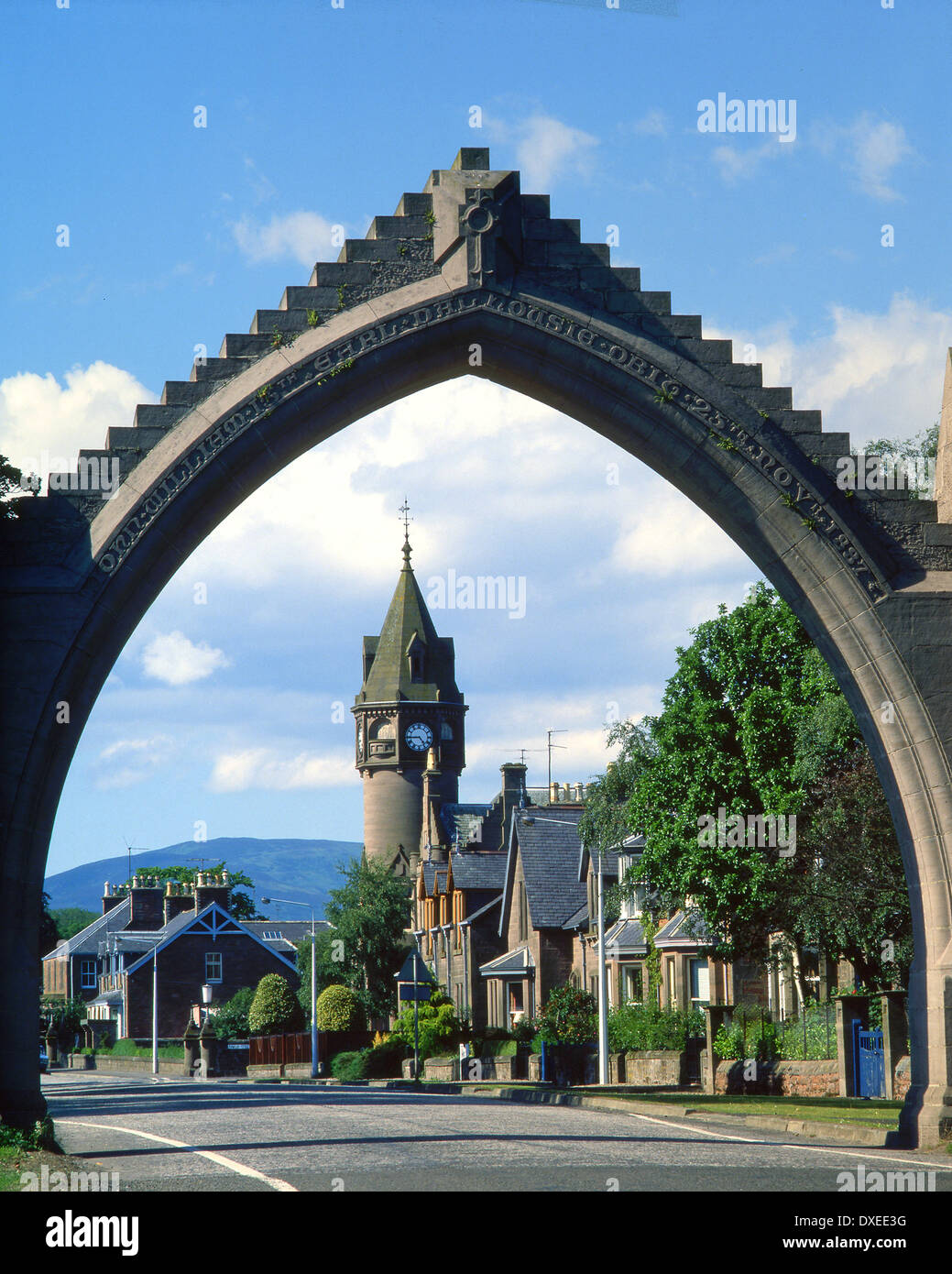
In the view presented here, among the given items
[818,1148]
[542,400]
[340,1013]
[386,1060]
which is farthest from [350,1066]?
[818,1148]

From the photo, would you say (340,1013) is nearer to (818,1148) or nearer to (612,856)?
(612,856)

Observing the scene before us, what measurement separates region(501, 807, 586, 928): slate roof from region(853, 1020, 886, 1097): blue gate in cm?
3329

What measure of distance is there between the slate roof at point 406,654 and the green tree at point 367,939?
3237 centimetres

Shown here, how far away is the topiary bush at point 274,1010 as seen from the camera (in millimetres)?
70062

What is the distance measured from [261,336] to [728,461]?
5.47 m

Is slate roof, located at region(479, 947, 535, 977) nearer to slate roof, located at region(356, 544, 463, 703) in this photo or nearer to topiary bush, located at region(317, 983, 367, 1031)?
topiary bush, located at region(317, 983, 367, 1031)

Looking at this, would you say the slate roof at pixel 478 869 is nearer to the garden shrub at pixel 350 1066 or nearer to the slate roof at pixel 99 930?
the garden shrub at pixel 350 1066

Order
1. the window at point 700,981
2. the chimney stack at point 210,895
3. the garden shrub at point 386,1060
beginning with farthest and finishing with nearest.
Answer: the chimney stack at point 210,895 < the garden shrub at point 386,1060 < the window at point 700,981

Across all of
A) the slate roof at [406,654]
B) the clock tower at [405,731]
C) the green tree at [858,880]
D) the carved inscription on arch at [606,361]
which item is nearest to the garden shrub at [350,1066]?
the green tree at [858,880]

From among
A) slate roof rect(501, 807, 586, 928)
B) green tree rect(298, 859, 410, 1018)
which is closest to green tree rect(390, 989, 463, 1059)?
slate roof rect(501, 807, 586, 928)

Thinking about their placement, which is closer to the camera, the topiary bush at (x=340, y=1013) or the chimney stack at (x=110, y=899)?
the topiary bush at (x=340, y=1013)

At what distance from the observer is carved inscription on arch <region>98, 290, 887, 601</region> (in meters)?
17.6

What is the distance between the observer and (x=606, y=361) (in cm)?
1797
